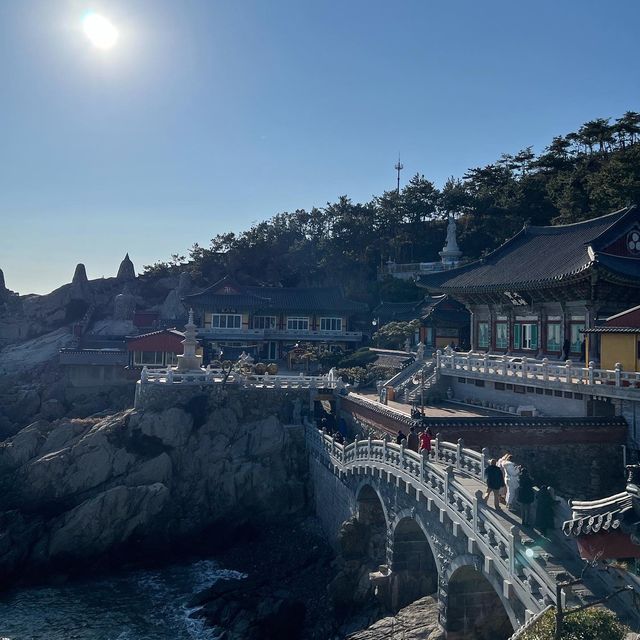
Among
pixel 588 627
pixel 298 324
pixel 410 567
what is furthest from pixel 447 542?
pixel 298 324

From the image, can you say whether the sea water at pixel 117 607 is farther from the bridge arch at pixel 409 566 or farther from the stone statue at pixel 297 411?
the stone statue at pixel 297 411

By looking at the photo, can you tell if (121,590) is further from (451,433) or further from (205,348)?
(205,348)

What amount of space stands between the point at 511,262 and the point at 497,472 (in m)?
24.7

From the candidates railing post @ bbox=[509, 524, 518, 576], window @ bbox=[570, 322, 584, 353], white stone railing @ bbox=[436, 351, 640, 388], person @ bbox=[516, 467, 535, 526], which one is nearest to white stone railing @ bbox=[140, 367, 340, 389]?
white stone railing @ bbox=[436, 351, 640, 388]

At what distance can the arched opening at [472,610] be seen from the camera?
1877 centimetres

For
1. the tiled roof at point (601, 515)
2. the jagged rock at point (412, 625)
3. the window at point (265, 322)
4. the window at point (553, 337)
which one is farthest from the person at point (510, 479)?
the window at point (265, 322)

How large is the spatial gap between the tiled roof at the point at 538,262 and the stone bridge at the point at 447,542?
44.1 ft

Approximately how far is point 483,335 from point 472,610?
22747mm

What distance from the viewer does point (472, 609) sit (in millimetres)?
18938

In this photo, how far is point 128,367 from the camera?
2063 inches

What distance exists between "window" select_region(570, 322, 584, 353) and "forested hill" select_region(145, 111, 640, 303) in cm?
3095

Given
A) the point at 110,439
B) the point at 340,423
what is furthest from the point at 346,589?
the point at 110,439

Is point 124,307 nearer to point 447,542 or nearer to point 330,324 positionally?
point 330,324

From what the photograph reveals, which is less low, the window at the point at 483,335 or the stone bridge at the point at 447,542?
the window at the point at 483,335
